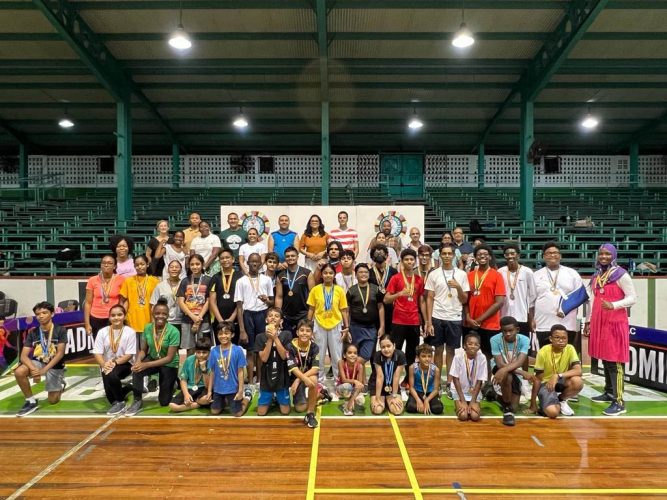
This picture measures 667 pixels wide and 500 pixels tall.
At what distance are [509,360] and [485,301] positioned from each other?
30.1 inches

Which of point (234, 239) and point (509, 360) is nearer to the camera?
A: point (509, 360)

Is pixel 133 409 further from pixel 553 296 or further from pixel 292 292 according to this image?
pixel 553 296

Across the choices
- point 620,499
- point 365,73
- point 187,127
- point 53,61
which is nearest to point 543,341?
point 620,499

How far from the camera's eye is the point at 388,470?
3.86m

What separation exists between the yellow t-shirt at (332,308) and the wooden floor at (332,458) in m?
1.11

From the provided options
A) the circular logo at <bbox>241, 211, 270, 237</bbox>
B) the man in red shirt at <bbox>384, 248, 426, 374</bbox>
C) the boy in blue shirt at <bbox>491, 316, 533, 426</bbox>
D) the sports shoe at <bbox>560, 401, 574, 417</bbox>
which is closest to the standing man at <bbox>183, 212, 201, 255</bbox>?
the circular logo at <bbox>241, 211, 270, 237</bbox>

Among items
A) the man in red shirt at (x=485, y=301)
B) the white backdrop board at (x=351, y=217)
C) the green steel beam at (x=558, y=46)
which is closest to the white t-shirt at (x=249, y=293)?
the man in red shirt at (x=485, y=301)

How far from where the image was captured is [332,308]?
5496 mm

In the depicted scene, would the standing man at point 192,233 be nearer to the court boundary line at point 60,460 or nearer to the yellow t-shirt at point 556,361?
the court boundary line at point 60,460

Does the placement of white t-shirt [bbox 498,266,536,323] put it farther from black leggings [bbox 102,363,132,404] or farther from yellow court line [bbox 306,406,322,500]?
black leggings [bbox 102,363,132,404]

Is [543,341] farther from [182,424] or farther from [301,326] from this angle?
[182,424]

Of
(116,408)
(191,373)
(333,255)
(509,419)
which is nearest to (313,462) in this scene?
(191,373)

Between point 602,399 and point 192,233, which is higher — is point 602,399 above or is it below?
below

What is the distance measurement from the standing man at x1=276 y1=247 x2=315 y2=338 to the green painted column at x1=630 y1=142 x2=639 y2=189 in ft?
65.7
